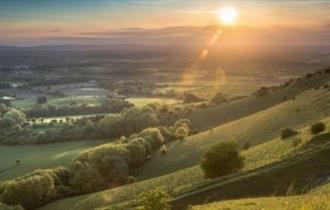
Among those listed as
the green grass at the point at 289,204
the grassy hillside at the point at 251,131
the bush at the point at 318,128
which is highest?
the grassy hillside at the point at 251,131

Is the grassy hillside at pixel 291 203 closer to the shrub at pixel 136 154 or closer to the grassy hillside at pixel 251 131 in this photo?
the grassy hillside at pixel 251 131

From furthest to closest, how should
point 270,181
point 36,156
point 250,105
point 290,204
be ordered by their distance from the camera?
point 250,105, point 36,156, point 270,181, point 290,204

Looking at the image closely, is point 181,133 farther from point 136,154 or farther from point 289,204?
point 289,204

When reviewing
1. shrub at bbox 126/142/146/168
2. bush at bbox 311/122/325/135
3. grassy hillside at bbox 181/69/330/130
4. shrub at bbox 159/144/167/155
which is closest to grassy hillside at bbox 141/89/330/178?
shrub at bbox 159/144/167/155

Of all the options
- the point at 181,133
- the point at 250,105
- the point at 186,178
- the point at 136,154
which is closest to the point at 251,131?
the point at 136,154

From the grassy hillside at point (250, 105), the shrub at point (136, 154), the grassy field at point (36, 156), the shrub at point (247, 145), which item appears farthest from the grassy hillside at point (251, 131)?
the grassy field at point (36, 156)

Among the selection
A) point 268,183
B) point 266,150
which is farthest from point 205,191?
point 266,150
